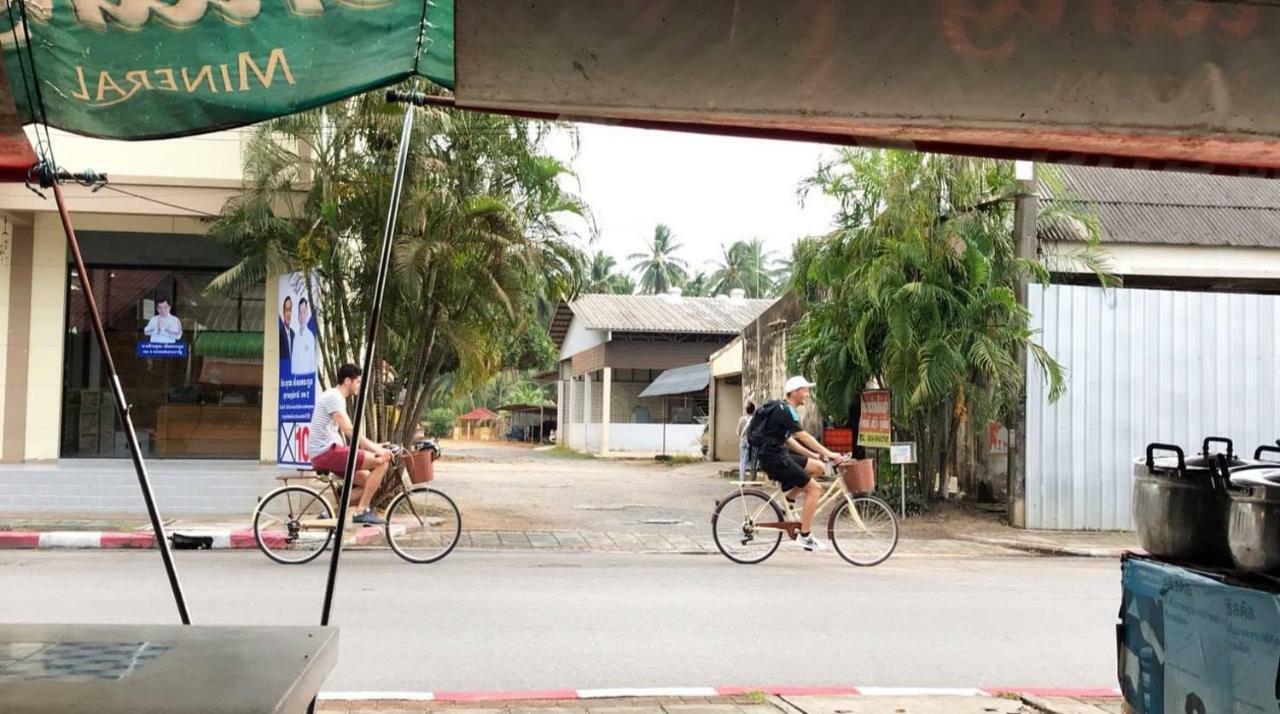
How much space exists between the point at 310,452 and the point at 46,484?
7.07m

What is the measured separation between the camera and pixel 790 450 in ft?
35.2

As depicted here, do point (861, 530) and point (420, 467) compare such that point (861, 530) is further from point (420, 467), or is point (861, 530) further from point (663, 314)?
point (663, 314)

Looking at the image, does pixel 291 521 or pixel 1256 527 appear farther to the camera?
pixel 291 521

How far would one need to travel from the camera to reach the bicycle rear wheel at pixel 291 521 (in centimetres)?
1050

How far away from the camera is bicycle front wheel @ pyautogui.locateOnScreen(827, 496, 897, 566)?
11.0 meters

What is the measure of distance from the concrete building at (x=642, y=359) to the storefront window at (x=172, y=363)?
67.1ft

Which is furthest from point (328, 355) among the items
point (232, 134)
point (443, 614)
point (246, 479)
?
point (443, 614)

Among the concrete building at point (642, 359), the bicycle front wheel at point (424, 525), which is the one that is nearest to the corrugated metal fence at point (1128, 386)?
the bicycle front wheel at point (424, 525)

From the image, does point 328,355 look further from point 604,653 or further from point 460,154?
point 604,653

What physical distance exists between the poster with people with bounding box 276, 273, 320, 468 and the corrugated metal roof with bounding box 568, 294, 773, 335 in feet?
75.9

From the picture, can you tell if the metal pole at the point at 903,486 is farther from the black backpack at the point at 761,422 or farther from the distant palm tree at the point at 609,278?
the distant palm tree at the point at 609,278

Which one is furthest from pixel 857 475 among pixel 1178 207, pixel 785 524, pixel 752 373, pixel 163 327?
pixel 752 373

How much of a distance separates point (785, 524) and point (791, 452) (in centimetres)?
72

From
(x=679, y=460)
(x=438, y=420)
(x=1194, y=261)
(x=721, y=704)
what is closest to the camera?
(x=721, y=704)
